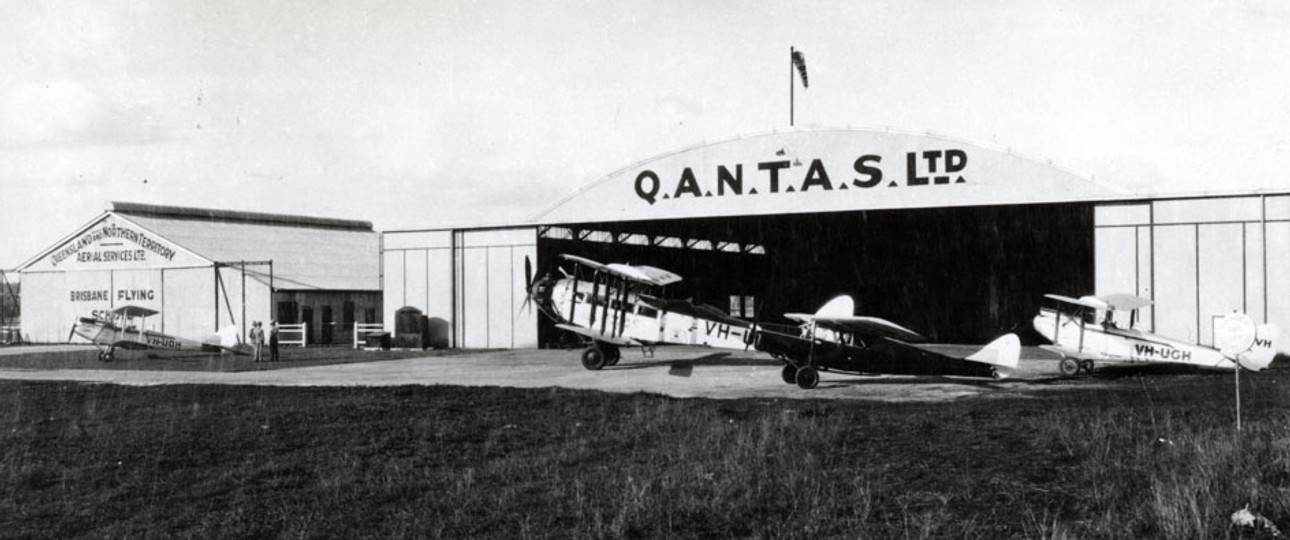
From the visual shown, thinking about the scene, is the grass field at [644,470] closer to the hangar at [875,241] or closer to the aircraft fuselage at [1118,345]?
the aircraft fuselage at [1118,345]

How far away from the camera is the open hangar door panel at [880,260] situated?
37.2m

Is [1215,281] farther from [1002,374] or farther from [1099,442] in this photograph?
[1099,442]

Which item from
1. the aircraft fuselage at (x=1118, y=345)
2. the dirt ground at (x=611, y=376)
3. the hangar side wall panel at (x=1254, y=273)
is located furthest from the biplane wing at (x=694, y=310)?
the hangar side wall panel at (x=1254, y=273)

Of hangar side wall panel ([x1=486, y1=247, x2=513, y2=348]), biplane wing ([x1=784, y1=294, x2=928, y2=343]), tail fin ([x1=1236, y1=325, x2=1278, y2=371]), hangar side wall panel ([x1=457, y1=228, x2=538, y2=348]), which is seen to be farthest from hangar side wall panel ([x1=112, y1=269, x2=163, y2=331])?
tail fin ([x1=1236, y1=325, x2=1278, y2=371])

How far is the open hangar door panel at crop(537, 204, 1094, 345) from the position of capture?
1464 inches

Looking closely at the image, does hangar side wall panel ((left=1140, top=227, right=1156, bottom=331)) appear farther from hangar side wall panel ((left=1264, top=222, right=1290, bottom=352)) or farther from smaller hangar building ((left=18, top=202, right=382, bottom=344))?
smaller hangar building ((left=18, top=202, right=382, bottom=344))

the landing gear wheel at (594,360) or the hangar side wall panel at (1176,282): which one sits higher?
the hangar side wall panel at (1176,282)

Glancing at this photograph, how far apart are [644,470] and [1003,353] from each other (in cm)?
1129

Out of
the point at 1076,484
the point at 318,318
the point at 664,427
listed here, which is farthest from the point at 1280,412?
the point at 318,318

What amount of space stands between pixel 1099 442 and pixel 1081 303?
36.7 feet

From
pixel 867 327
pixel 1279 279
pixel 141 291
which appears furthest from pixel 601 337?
pixel 141 291

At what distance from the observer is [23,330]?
45.5 m

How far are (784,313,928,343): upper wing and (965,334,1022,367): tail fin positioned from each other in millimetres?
1625

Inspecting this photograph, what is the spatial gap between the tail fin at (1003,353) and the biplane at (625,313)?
4.79m
